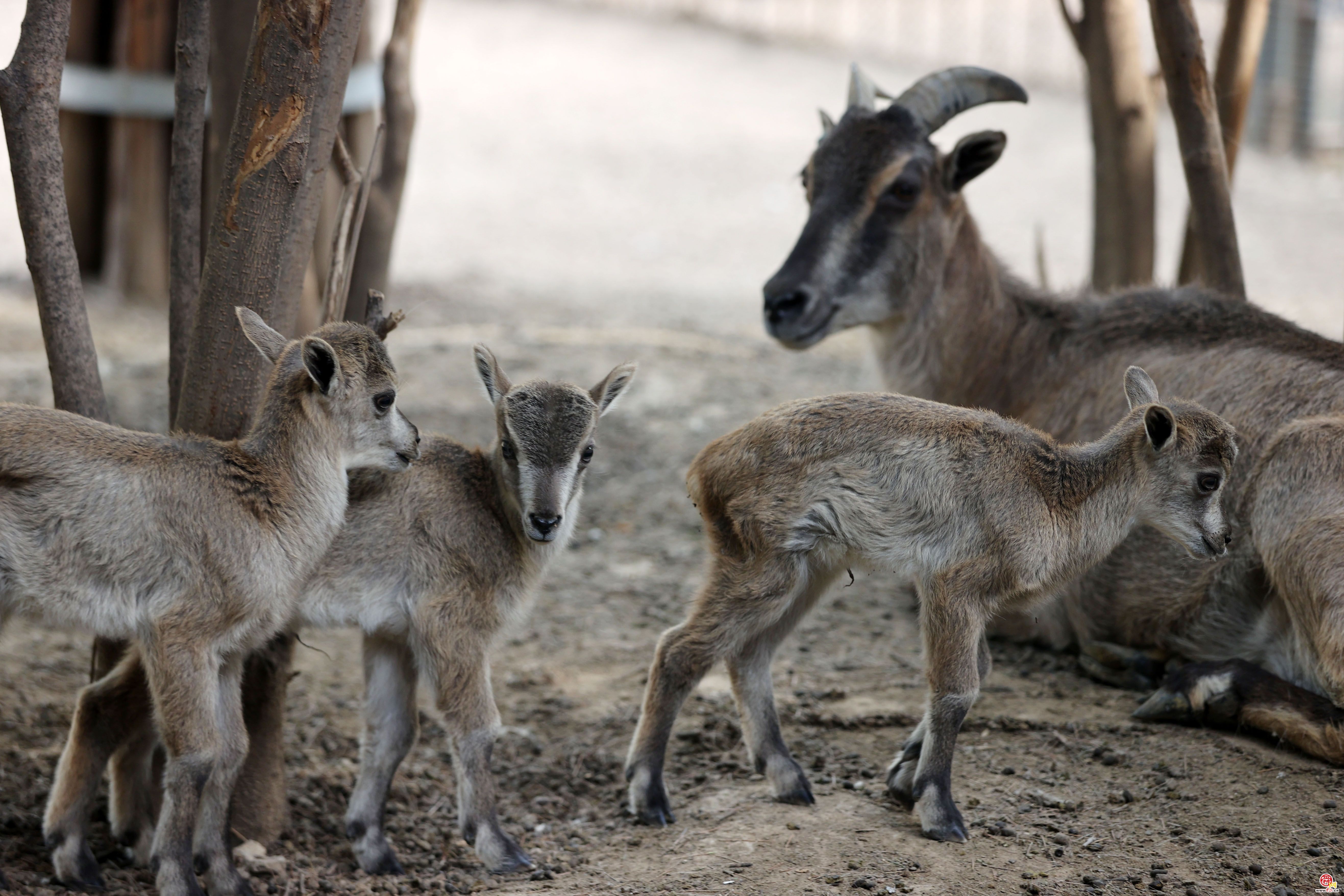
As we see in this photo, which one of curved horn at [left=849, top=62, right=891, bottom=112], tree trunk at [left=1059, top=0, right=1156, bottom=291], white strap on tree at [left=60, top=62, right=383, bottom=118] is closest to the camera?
curved horn at [left=849, top=62, right=891, bottom=112]

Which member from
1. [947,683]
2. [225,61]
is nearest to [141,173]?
[225,61]

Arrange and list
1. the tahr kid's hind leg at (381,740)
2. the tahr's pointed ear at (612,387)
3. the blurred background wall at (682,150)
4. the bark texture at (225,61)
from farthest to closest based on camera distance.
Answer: the blurred background wall at (682,150) → the bark texture at (225,61) → the tahr's pointed ear at (612,387) → the tahr kid's hind leg at (381,740)

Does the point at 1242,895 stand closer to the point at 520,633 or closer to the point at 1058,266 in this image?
the point at 520,633

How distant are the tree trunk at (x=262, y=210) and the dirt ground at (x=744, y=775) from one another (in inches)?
35.8

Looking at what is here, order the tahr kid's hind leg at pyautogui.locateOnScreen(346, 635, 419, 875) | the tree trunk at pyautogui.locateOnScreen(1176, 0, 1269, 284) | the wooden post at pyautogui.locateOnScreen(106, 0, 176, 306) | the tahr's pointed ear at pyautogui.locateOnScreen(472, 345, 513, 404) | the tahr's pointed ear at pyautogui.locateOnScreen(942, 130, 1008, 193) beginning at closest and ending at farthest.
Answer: the tahr kid's hind leg at pyautogui.locateOnScreen(346, 635, 419, 875) < the tahr's pointed ear at pyautogui.locateOnScreen(472, 345, 513, 404) < the tahr's pointed ear at pyautogui.locateOnScreen(942, 130, 1008, 193) < the tree trunk at pyautogui.locateOnScreen(1176, 0, 1269, 284) < the wooden post at pyautogui.locateOnScreen(106, 0, 176, 306)

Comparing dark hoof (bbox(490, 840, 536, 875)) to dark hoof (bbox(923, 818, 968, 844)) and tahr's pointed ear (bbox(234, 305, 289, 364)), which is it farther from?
tahr's pointed ear (bbox(234, 305, 289, 364))

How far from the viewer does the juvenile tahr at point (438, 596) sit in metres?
4.74

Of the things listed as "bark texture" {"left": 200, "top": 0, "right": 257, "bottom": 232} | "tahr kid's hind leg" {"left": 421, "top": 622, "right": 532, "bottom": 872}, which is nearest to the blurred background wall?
"bark texture" {"left": 200, "top": 0, "right": 257, "bottom": 232}

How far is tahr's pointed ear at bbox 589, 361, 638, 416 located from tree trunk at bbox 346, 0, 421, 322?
2508 mm

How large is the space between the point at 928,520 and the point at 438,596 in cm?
181

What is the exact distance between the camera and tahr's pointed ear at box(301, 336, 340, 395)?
14.6 ft

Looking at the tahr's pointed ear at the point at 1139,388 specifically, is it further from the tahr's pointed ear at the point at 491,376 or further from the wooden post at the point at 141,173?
the wooden post at the point at 141,173

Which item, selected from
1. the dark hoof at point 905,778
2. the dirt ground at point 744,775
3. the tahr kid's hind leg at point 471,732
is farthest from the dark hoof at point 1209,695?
the tahr kid's hind leg at point 471,732

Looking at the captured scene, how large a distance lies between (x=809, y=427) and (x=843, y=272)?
2.33 meters
